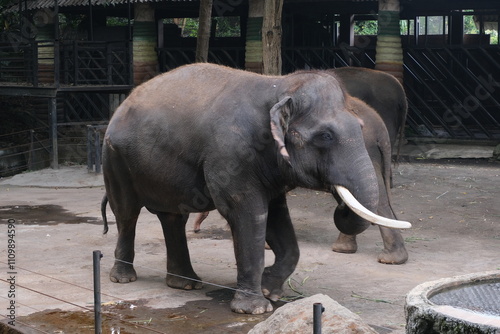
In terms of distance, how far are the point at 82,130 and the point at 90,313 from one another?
1359cm

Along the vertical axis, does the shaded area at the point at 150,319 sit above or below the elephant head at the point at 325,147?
below

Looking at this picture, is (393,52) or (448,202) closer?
(448,202)

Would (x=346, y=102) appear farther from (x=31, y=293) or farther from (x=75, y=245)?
(x=75, y=245)

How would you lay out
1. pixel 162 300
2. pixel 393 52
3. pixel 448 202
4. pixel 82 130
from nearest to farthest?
pixel 162 300 < pixel 448 202 < pixel 393 52 < pixel 82 130

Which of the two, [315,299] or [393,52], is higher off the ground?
[393,52]

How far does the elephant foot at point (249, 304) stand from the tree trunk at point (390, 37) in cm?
1003

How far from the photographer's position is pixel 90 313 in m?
6.61

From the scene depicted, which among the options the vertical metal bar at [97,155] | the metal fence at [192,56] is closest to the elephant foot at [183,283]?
the vertical metal bar at [97,155]

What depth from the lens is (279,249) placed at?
282 inches

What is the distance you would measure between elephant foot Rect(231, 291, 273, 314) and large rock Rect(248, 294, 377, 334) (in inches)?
46.7

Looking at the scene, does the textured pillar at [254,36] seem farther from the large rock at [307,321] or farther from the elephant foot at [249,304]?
the large rock at [307,321]

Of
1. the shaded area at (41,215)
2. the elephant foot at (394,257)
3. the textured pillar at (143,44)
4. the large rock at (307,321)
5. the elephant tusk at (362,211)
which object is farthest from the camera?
the textured pillar at (143,44)

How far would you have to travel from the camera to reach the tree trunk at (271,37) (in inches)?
469

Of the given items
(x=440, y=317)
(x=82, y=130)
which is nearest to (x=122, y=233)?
(x=440, y=317)
